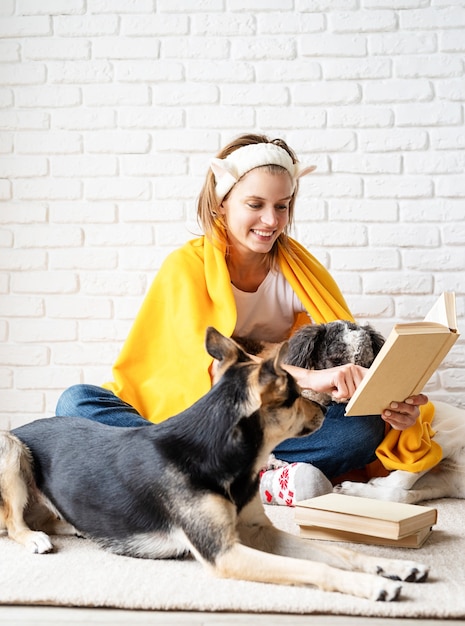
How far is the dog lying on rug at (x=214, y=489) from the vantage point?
5.12 feet

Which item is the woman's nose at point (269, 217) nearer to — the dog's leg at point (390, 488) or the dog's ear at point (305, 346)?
the dog's ear at point (305, 346)

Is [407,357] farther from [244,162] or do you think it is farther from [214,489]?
[244,162]

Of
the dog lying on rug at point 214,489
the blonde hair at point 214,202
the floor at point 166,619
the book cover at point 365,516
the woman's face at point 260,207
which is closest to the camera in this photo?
the floor at point 166,619

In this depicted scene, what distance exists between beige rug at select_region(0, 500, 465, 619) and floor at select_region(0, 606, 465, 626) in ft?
0.04

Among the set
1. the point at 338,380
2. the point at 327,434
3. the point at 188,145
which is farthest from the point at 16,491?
the point at 188,145

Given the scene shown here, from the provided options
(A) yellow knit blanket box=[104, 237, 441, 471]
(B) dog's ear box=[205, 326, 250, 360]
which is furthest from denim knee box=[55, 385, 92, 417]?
(B) dog's ear box=[205, 326, 250, 360]

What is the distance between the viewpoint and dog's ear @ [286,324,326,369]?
2475 mm

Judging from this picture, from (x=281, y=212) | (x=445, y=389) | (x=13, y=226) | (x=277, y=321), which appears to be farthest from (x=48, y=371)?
(x=445, y=389)

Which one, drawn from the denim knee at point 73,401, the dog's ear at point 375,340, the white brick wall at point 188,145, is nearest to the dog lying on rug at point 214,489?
the denim knee at point 73,401

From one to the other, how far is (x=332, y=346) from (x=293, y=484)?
1.49ft

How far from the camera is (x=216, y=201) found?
2.75m

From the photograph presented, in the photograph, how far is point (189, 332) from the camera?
8.35ft

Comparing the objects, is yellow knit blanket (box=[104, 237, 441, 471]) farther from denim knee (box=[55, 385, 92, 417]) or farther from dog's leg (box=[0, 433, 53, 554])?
dog's leg (box=[0, 433, 53, 554])

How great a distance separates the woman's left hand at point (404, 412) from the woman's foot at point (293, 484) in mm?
286
